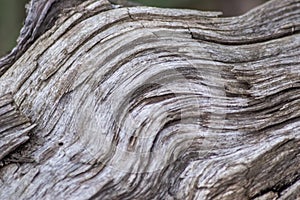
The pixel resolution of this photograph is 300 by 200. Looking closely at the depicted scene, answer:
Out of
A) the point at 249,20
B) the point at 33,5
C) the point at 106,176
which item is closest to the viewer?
the point at 106,176

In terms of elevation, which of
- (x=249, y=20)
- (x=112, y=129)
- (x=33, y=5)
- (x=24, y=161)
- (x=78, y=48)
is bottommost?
(x=24, y=161)

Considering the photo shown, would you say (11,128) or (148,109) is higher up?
(148,109)

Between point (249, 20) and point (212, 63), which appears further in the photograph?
point (249, 20)

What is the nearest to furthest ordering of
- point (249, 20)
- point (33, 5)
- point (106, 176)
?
point (106, 176), point (33, 5), point (249, 20)

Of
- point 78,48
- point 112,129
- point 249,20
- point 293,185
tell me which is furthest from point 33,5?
point 293,185

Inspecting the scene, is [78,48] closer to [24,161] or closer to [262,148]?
[24,161]

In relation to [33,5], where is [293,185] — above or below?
below

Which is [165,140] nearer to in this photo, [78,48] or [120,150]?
[120,150]

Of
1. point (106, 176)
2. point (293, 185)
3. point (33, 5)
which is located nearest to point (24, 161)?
point (106, 176)
